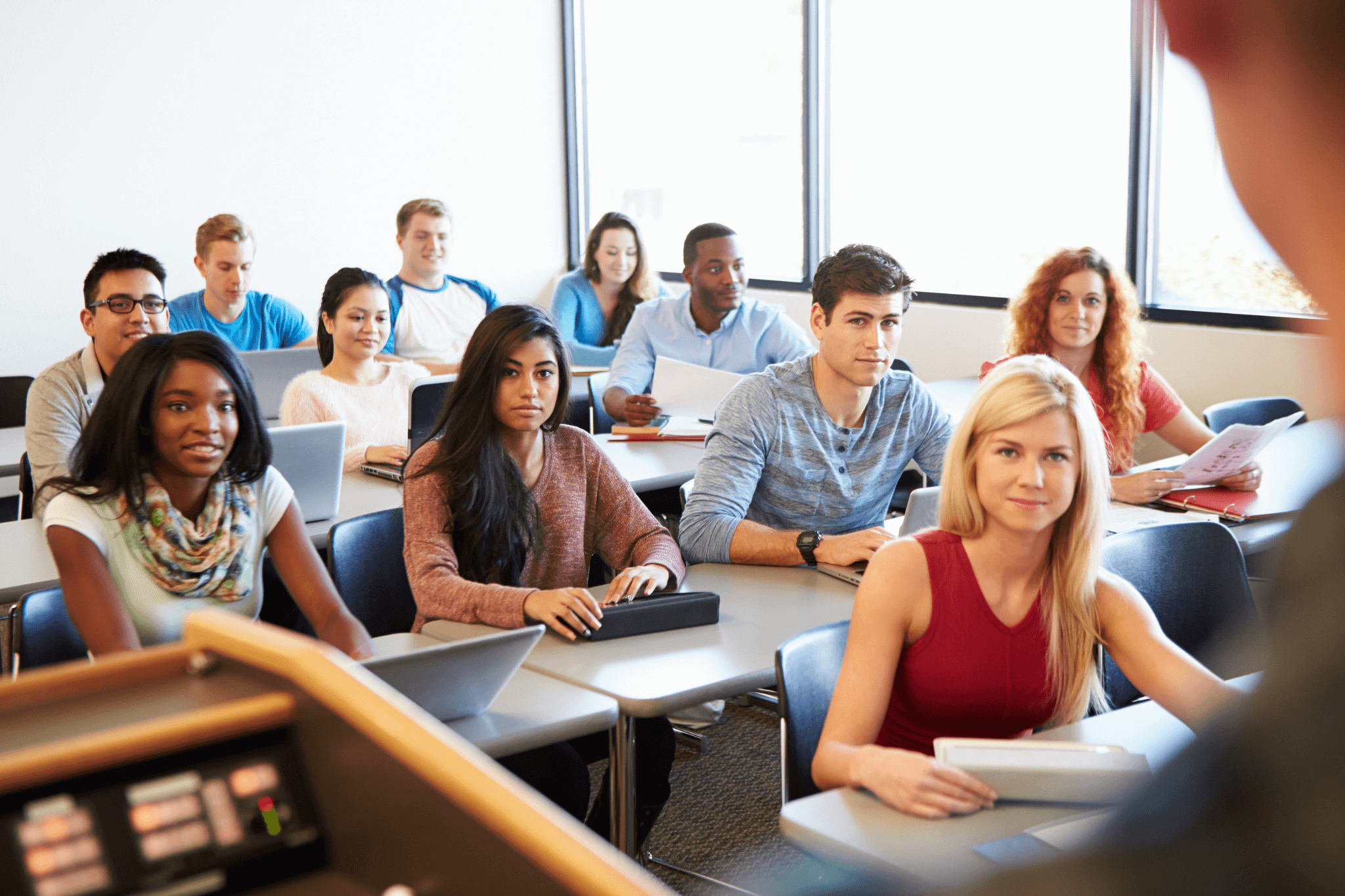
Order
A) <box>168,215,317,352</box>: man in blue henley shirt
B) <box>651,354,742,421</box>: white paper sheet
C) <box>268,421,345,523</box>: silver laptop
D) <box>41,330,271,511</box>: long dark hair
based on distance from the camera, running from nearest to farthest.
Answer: <box>41,330,271,511</box>: long dark hair
<box>268,421,345,523</box>: silver laptop
<box>651,354,742,421</box>: white paper sheet
<box>168,215,317,352</box>: man in blue henley shirt

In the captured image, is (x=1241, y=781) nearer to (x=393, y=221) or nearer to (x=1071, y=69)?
(x=1071, y=69)

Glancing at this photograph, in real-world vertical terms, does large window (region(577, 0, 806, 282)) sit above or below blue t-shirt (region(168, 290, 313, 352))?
above

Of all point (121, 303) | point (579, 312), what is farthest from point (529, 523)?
point (579, 312)

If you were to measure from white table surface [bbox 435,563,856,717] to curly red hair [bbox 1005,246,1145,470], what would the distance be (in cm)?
122

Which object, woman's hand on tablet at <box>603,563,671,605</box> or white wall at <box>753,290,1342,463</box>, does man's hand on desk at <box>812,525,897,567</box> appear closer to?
woman's hand on tablet at <box>603,563,671,605</box>

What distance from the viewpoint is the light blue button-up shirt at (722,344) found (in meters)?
4.07

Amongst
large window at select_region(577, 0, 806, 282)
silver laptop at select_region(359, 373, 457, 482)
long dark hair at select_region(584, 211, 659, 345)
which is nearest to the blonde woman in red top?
silver laptop at select_region(359, 373, 457, 482)

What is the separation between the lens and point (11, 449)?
3422 millimetres

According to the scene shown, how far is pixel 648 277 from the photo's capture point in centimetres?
530

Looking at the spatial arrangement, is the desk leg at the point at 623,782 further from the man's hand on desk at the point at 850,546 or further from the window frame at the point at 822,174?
the window frame at the point at 822,174

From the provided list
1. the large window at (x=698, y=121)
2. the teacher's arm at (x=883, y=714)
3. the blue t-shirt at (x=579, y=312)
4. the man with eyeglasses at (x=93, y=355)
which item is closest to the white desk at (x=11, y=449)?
the man with eyeglasses at (x=93, y=355)

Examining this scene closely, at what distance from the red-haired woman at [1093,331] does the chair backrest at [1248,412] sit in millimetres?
332

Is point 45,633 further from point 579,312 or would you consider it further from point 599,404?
point 579,312

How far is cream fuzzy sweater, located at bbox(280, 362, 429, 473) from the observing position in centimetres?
321
